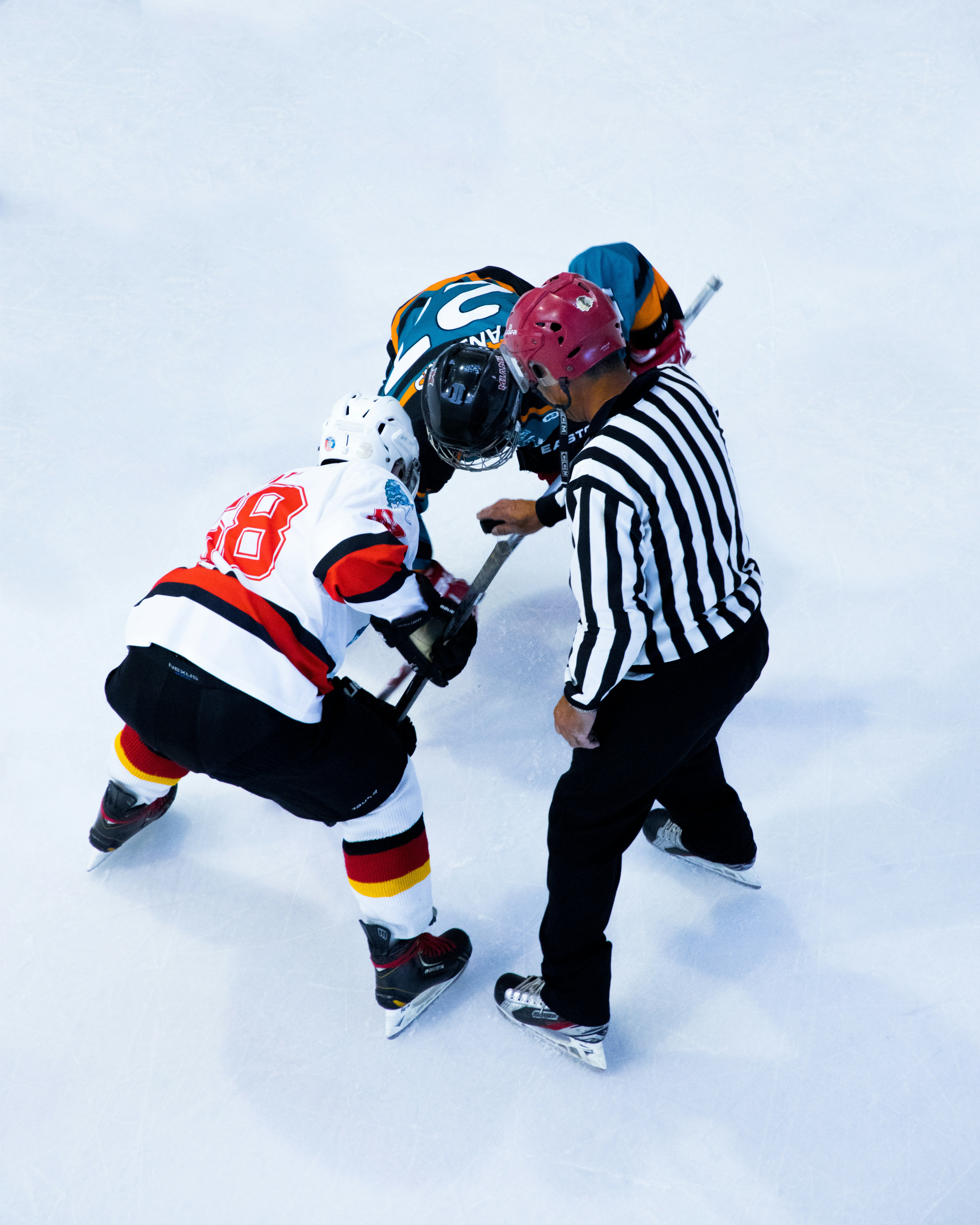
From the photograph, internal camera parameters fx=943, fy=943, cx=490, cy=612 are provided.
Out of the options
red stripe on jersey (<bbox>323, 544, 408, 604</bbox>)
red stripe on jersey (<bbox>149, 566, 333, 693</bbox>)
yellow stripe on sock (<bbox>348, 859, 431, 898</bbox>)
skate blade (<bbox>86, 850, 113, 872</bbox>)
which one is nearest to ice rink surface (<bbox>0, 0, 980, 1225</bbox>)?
skate blade (<bbox>86, 850, 113, 872</bbox>)

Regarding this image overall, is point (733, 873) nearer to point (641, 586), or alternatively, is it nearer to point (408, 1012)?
point (408, 1012)

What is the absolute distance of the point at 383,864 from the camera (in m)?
1.80

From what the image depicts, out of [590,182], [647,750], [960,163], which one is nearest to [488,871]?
[647,750]

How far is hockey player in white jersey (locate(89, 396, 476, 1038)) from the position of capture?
1600 millimetres

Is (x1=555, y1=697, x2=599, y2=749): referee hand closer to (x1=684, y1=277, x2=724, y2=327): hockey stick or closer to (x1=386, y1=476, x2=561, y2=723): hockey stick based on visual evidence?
(x1=386, y1=476, x2=561, y2=723): hockey stick

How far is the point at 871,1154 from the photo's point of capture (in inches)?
A: 68.2

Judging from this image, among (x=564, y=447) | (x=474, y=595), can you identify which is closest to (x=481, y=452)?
(x=474, y=595)

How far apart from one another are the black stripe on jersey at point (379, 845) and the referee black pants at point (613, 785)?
0.30m

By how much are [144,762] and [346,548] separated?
77 centimetres

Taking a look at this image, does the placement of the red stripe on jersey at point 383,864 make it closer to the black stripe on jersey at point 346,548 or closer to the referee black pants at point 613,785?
the referee black pants at point 613,785

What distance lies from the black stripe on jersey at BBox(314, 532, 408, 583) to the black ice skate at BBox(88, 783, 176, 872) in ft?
2.63

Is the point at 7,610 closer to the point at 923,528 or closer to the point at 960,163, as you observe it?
the point at 923,528

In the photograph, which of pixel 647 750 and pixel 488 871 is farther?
pixel 488 871

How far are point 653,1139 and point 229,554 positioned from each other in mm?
1342
